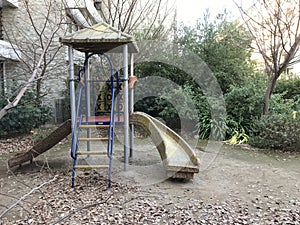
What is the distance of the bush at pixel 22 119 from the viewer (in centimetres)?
758

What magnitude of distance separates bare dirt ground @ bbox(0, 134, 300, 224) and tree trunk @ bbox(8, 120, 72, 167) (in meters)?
0.23

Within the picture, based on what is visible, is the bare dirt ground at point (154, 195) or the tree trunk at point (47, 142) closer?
the bare dirt ground at point (154, 195)

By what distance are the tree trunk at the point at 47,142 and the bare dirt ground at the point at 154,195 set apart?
A: 230 mm

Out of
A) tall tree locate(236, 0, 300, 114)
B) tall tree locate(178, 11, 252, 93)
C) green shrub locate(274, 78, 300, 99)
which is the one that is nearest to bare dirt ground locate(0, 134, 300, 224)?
tall tree locate(236, 0, 300, 114)

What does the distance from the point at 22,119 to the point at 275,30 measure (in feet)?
23.9

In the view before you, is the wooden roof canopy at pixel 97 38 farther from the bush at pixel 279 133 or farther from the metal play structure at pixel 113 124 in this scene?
the bush at pixel 279 133

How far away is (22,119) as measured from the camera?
7855 mm

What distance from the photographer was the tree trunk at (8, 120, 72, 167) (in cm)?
461

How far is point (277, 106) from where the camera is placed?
7.52m

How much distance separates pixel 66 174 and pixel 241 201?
112 inches

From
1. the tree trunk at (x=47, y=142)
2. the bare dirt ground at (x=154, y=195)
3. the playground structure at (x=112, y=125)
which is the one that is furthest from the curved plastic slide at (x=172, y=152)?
the tree trunk at (x=47, y=142)

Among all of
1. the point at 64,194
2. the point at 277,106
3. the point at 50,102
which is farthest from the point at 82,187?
the point at 50,102

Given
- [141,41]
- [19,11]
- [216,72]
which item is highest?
[19,11]

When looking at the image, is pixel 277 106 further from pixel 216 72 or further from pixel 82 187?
pixel 82 187
